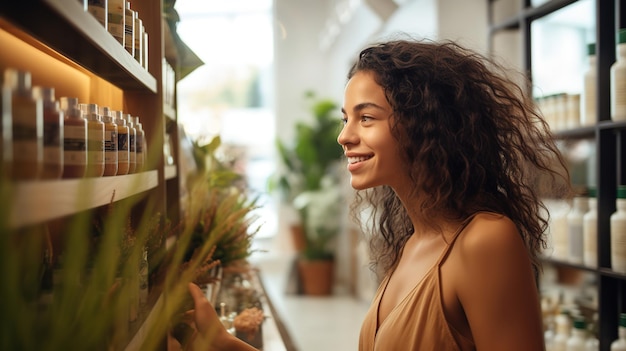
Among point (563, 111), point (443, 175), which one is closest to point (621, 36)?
point (563, 111)

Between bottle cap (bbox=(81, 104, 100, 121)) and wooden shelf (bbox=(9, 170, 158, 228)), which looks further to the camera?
bottle cap (bbox=(81, 104, 100, 121))

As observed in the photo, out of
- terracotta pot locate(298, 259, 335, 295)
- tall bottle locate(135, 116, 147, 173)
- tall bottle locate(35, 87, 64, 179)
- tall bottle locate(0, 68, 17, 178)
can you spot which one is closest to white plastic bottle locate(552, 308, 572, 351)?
tall bottle locate(135, 116, 147, 173)

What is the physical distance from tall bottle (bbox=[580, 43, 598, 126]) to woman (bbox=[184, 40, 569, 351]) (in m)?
1.18

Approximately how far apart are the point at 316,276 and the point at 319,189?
0.95 m

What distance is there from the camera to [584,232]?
2.75 m

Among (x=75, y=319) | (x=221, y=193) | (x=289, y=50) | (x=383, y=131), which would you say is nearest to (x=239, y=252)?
(x=221, y=193)

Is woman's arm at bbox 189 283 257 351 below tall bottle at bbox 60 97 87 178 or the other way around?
below

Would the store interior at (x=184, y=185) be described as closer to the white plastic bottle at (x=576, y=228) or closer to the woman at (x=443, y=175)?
the white plastic bottle at (x=576, y=228)

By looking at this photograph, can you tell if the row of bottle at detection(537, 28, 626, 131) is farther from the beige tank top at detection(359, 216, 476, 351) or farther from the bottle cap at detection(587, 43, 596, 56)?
the beige tank top at detection(359, 216, 476, 351)

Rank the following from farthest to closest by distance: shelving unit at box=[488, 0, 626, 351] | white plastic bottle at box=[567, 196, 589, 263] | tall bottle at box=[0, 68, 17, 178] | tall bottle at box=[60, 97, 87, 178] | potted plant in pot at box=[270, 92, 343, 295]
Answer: potted plant in pot at box=[270, 92, 343, 295]
white plastic bottle at box=[567, 196, 589, 263]
shelving unit at box=[488, 0, 626, 351]
tall bottle at box=[60, 97, 87, 178]
tall bottle at box=[0, 68, 17, 178]

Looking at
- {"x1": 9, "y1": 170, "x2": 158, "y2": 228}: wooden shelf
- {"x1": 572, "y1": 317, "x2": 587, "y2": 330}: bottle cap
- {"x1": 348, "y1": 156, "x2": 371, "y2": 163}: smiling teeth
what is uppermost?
{"x1": 348, "y1": 156, "x2": 371, "y2": 163}: smiling teeth

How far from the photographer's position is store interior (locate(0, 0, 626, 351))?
73cm

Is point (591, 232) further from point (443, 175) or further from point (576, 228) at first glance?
point (443, 175)

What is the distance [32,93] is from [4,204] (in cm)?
23
